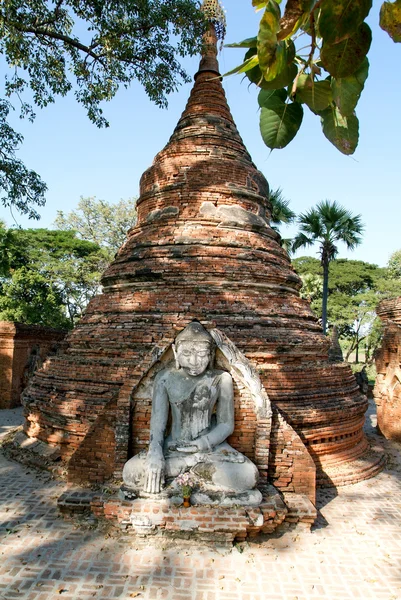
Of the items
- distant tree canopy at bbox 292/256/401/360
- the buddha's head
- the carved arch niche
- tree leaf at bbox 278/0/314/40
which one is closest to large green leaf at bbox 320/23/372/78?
tree leaf at bbox 278/0/314/40

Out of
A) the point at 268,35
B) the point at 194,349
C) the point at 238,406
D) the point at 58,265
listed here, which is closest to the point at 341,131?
the point at 268,35

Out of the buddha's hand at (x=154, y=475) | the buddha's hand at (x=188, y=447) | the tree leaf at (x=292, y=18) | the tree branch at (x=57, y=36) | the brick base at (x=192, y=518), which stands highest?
the tree branch at (x=57, y=36)

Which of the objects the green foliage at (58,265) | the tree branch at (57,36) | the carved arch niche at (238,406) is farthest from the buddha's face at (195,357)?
the green foliage at (58,265)

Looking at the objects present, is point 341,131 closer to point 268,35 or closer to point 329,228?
point 268,35

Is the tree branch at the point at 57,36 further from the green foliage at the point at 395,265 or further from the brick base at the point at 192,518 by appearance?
the green foliage at the point at 395,265

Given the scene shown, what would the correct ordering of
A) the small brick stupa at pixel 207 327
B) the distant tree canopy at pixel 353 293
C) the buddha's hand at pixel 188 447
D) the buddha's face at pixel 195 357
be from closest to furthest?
the buddha's hand at pixel 188 447, the buddha's face at pixel 195 357, the small brick stupa at pixel 207 327, the distant tree canopy at pixel 353 293

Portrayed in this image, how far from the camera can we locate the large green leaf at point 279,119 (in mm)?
1143

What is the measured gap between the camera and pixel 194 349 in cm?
521

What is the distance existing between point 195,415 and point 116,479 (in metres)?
1.25

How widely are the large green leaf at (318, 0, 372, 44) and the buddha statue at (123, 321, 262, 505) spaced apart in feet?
14.6

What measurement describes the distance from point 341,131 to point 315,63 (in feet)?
0.67

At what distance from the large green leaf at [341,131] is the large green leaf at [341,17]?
0.22 metres

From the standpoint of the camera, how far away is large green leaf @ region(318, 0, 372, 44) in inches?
35.0

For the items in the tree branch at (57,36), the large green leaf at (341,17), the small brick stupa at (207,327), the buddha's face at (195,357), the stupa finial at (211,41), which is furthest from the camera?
the stupa finial at (211,41)
